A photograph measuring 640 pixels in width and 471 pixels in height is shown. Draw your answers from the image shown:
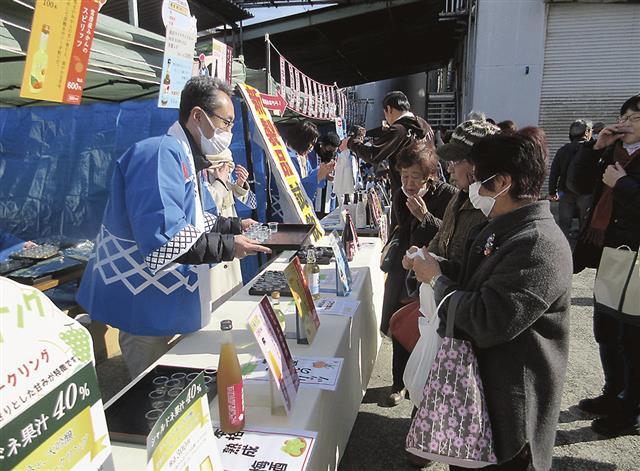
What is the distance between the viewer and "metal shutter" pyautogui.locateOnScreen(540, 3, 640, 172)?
9258mm

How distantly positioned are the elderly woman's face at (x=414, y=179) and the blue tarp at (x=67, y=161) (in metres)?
2.34

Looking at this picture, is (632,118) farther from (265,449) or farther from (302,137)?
(302,137)

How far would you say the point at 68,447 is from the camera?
2.19ft

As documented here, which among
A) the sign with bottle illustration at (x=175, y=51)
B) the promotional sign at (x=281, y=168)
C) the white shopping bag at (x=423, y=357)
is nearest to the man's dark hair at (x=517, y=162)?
the white shopping bag at (x=423, y=357)

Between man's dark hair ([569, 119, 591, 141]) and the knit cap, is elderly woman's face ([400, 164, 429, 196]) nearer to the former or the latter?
the knit cap

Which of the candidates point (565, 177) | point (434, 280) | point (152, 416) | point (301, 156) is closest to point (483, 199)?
point (434, 280)

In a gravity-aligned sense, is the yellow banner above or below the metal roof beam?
below

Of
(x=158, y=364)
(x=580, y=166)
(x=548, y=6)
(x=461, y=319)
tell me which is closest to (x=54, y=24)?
(x=158, y=364)

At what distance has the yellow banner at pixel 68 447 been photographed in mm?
614

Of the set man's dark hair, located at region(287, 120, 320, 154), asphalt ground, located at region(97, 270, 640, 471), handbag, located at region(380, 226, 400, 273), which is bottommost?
asphalt ground, located at region(97, 270, 640, 471)

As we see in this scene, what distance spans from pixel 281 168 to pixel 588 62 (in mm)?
9093

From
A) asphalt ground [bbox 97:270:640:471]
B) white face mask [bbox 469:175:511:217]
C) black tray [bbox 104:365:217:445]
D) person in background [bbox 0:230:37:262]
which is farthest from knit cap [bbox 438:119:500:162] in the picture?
person in background [bbox 0:230:37:262]

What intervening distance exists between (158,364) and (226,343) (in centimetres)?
56

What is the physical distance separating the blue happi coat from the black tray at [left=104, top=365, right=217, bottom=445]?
282mm
